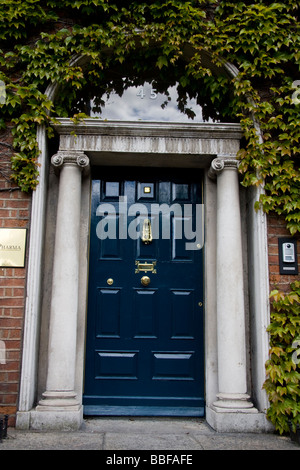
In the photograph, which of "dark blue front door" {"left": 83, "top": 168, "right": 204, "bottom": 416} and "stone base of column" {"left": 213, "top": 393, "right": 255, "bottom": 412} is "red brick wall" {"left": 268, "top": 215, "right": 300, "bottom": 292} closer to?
"dark blue front door" {"left": 83, "top": 168, "right": 204, "bottom": 416}

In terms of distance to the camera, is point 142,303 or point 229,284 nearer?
point 229,284

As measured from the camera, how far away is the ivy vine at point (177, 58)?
4.00 meters

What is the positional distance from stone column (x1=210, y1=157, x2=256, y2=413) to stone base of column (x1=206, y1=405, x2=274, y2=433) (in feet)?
0.09

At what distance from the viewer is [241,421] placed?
11.8 ft

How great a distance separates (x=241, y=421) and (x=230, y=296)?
1085mm

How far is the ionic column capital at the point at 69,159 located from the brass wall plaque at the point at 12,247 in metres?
0.72

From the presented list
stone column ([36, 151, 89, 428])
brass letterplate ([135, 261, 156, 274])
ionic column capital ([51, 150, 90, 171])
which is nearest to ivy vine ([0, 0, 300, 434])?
ionic column capital ([51, 150, 90, 171])

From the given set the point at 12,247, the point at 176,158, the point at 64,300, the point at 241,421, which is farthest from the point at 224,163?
the point at 241,421

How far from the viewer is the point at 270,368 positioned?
3.66 metres

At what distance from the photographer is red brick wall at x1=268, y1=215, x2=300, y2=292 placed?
13.0 ft

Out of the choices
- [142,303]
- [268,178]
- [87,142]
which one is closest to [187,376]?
[142,303]

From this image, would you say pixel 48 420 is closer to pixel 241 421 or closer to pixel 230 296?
pixel 241 421

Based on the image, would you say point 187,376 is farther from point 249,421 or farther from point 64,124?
point 64,124

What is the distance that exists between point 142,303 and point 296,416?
1.71m
